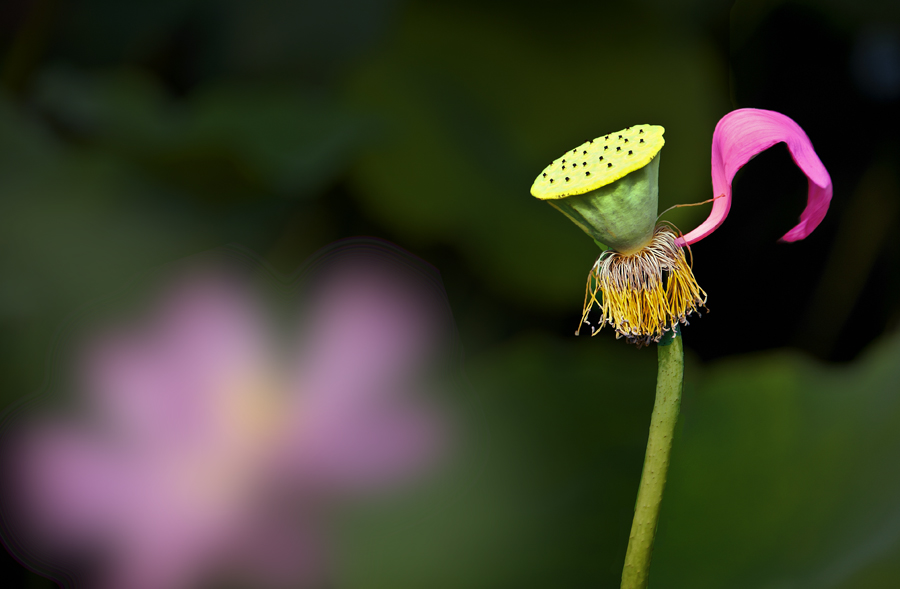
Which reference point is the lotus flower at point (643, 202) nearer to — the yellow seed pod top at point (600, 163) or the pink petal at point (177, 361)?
the yellow seed pod top at point (600, 163)

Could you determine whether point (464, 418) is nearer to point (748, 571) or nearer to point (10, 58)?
point (748, 571)

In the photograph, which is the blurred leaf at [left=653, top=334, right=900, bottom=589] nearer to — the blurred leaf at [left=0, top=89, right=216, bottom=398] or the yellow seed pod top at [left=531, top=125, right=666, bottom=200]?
the yellow seed pod top at [left=531, top=125, right=666, bottom=200]

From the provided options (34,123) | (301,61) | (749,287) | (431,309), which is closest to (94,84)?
(34,123)

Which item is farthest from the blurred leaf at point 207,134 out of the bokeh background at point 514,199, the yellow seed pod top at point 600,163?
the yellow seed pod top at point 600,163

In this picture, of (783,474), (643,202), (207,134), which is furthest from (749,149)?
(207,134)

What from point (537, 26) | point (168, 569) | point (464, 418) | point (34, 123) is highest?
point (537, 26)

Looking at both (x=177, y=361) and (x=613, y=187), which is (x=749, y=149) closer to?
(x=613, y=187)
